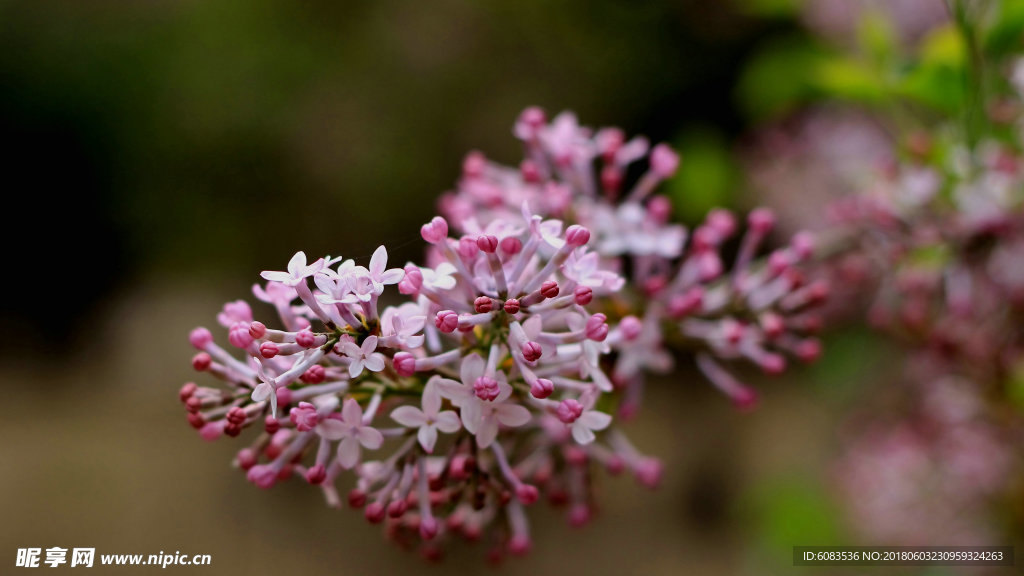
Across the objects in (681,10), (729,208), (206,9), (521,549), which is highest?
(206,9)

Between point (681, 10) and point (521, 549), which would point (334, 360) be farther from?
point (681, 10)

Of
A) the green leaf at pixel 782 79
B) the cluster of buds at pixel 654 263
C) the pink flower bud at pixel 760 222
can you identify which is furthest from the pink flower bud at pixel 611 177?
the green leaf at pixel 782 79

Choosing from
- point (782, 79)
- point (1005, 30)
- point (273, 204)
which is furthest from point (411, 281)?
point (273, 204)

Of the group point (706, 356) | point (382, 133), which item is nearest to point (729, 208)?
point (706, 356)

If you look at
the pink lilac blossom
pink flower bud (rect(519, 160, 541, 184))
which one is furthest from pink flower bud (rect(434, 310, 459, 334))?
the pink lilac blossom

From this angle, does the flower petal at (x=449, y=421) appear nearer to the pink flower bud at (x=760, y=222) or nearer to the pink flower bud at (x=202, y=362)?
the pink flower bud at (x=202, y=362)

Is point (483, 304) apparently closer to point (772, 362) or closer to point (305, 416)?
point (305, 416)
